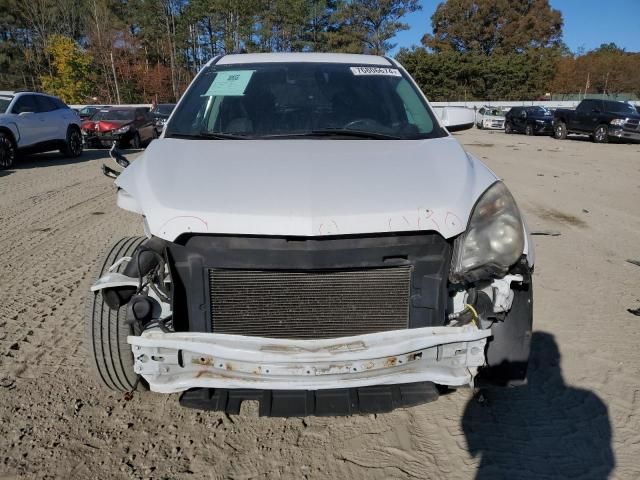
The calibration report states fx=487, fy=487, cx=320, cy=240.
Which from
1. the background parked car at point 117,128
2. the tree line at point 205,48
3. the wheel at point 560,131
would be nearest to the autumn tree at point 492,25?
the tree line at point 205,48

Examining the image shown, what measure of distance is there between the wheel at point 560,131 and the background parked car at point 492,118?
6.69 meters

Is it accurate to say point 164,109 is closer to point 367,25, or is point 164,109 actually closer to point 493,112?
point 493,112

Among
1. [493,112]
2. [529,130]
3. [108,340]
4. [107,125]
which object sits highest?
[493,112]

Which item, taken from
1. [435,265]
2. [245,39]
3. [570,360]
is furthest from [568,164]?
[245,39]

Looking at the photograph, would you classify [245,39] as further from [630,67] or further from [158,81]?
[630,67]

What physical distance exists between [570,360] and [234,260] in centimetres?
230

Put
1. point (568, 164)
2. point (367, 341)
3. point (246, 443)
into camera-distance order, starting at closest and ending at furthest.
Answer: point (367, 341)
point (246, 443)
point (568, 164)

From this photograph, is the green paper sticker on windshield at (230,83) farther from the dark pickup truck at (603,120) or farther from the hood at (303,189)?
the dark pickup truck at (603,120)

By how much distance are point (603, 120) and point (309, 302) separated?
2046 cm

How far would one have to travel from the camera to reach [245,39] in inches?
1923

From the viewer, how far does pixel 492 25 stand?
2267 inches

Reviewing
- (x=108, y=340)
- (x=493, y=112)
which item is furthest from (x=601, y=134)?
(x=108, y=340)

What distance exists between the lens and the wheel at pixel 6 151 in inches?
426

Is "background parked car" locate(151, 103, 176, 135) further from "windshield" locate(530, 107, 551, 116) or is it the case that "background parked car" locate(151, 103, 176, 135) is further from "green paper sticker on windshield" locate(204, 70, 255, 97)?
"windshield" locate(530, 107, 551, 116)
